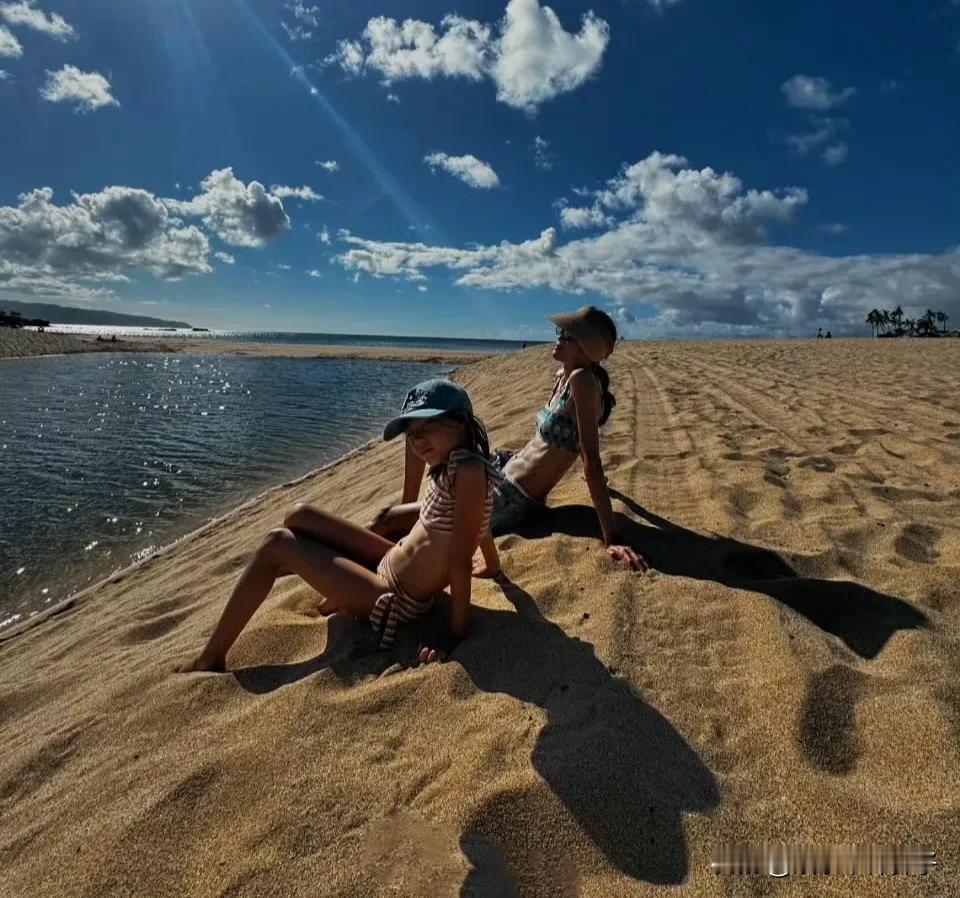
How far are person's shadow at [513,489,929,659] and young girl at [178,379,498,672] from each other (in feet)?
3.96

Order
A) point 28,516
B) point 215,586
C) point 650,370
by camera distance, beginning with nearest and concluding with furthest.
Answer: point 215,586 → point 28,516 → point 650,370

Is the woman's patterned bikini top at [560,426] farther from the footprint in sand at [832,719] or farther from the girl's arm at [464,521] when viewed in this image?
the footprint in sand at [832,719]

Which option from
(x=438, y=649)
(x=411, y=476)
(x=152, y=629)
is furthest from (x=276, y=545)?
(x=152, y=629)

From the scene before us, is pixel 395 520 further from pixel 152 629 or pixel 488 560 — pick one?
pixel 152 629

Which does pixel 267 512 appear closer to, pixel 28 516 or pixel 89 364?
pixel 28 516

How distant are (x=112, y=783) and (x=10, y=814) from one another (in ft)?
1.24

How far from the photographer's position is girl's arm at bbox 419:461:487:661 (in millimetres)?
2457

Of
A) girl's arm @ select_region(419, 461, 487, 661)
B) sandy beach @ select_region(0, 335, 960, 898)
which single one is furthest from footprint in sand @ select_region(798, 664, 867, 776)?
girl's arm @ select_region(419, 461, 487, 661)

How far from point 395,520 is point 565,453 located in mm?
1199

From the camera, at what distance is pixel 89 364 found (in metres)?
30.4

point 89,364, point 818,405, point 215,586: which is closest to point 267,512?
point 215,586

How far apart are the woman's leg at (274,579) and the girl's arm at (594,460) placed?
1301 millimetres

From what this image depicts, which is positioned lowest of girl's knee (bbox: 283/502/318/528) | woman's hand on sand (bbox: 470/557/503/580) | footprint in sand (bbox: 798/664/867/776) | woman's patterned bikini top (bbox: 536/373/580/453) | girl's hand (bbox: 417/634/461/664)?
girl's hand (bbox: 417/634/461/664)

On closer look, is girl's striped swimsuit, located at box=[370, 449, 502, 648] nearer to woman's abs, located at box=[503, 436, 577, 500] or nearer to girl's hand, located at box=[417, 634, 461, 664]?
girl's hand, located at box=[417, 634, 461, 664]
